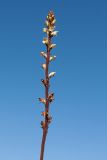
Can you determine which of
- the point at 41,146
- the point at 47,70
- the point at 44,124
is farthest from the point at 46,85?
the point at 41,146

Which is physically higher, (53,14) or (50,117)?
(53,14)

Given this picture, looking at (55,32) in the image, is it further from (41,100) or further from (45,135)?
(45,135)

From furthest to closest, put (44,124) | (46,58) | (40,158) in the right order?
(46,58), (44,124), (40,158)

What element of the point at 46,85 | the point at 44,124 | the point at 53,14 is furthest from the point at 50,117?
the point at 53,14

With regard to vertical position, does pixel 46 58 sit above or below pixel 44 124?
above

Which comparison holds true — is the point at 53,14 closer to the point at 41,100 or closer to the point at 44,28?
the point at 44,28

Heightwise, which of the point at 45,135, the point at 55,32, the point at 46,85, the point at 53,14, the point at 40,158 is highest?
the point at 53,14

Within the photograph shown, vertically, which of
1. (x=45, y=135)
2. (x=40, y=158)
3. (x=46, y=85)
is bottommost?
(x=40, y=158)

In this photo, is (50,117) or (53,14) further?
(53,14)

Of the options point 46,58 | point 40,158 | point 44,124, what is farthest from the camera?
point 46,58
